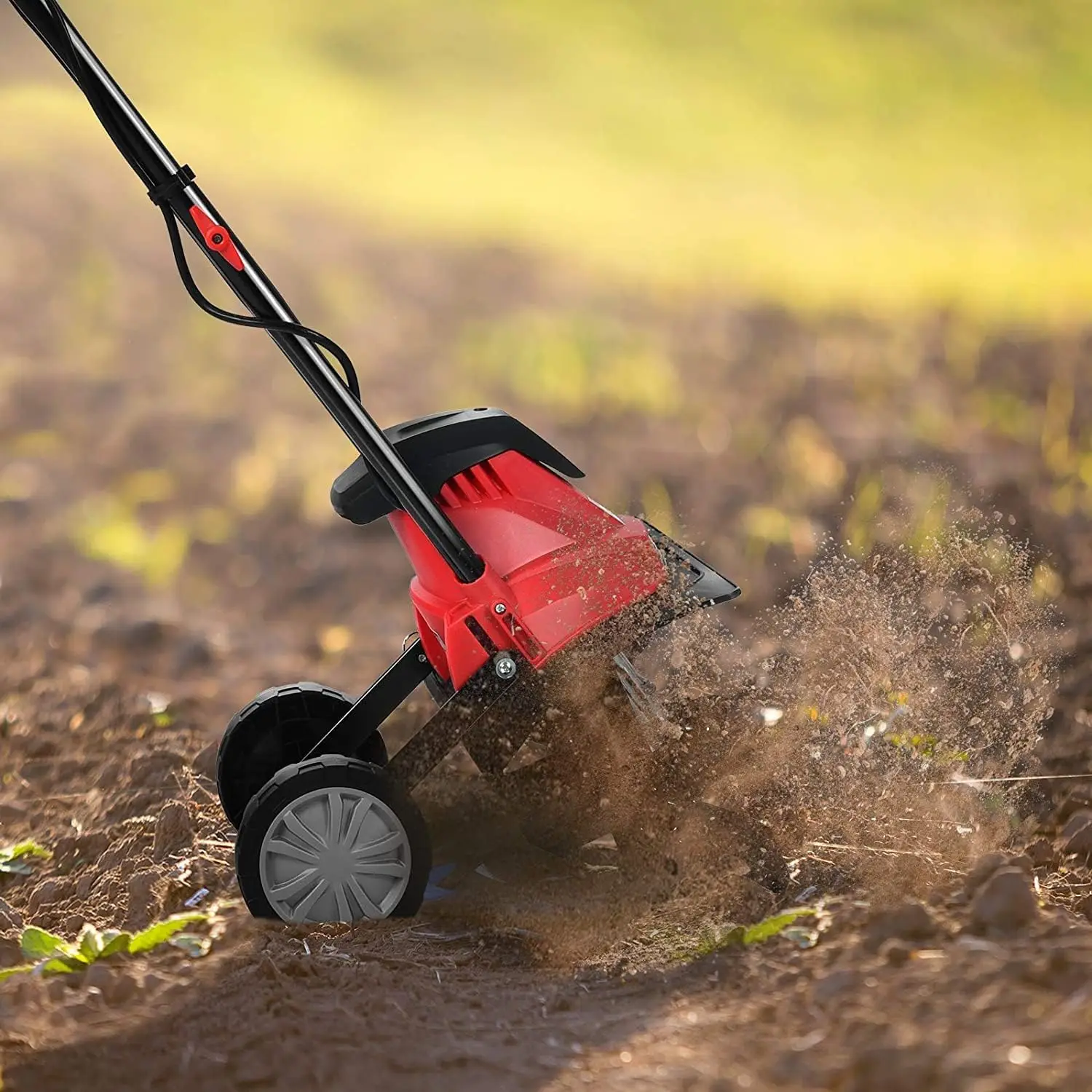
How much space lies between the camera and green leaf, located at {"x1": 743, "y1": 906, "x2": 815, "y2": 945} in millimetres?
2775

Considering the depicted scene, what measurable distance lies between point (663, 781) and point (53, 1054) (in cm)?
135

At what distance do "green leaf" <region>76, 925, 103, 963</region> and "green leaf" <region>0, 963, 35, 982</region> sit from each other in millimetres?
96

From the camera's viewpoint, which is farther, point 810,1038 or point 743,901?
point 743,901

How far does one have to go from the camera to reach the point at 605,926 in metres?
3.08

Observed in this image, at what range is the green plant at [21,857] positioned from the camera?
3705 millimetres

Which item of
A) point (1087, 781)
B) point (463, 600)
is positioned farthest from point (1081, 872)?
point (463, 600)

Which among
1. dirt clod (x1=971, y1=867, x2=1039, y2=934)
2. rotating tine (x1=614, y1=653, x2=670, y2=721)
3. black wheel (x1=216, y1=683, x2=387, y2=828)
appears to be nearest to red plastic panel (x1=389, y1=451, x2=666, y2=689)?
rotating tine (x1=614, y1=653, x2=670, y2=721)

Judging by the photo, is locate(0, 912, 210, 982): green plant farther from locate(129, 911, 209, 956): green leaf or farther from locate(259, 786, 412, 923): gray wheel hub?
locate(259, 786, 412, 923): gray wheel hub

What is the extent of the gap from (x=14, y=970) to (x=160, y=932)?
0.99 feet

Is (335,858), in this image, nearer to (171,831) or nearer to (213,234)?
(171,831)

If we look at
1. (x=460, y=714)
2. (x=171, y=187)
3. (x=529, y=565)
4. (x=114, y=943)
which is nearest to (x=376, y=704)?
(x=460, y=714)

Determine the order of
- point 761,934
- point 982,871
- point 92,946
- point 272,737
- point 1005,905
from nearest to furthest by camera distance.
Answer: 1. point 1005,905
2. point 982,871
3. point 761,934
4. point 92,946
5. point 272,737

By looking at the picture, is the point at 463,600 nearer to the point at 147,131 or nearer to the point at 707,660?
the point at 707,660

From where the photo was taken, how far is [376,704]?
324 centimetres
